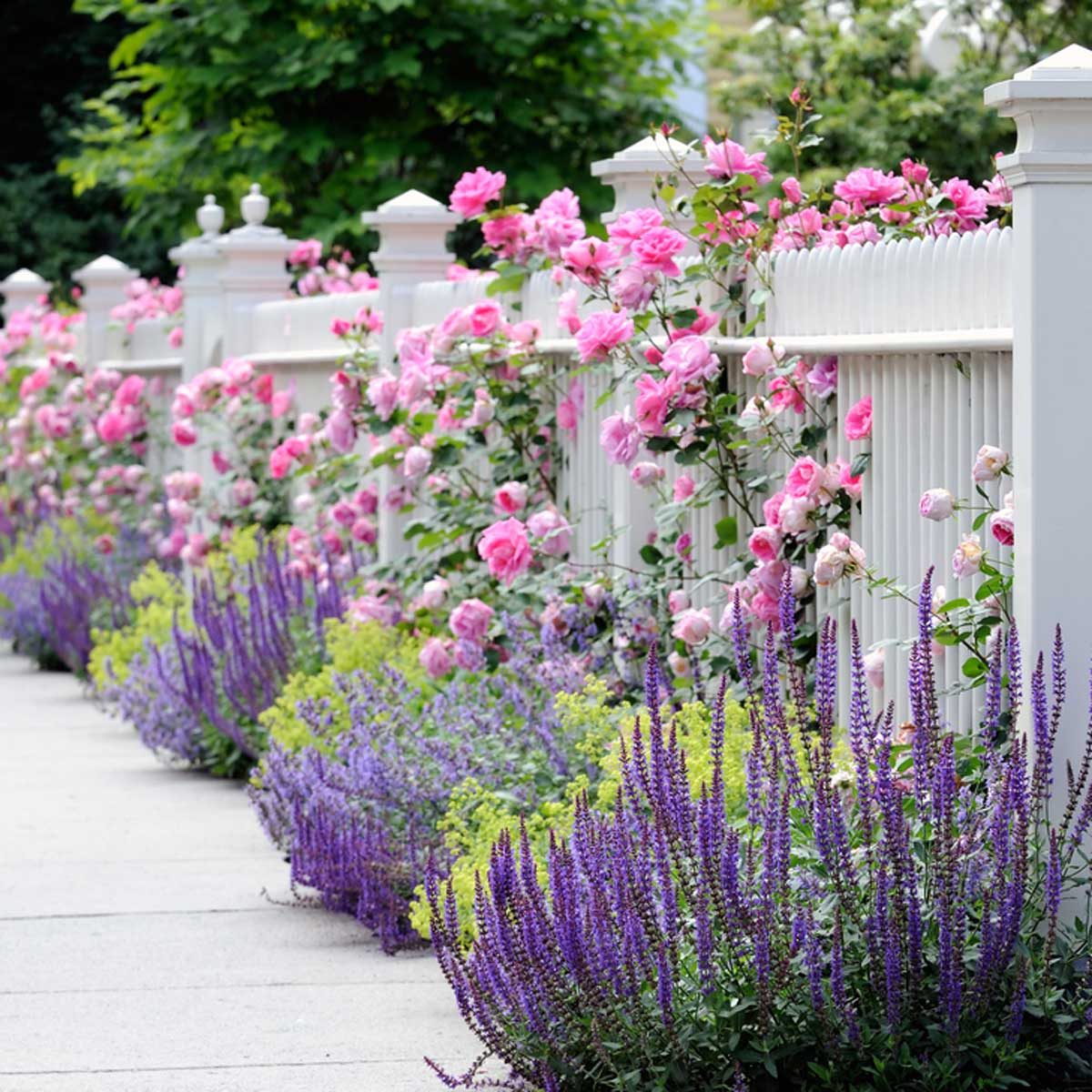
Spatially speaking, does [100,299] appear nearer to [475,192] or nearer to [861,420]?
[475,192]

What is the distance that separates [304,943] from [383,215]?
3.50m

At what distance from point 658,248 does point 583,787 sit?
148cm

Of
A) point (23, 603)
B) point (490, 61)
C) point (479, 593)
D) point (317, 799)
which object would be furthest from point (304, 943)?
point (490, 61)

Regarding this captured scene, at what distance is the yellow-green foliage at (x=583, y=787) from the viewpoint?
4559 millimetres

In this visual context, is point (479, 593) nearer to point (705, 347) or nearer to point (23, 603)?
point (705, 347)

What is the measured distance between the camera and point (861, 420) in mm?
4926

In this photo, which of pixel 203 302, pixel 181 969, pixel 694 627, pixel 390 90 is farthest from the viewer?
pixel 390 90

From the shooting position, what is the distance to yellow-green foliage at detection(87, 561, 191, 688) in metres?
8.98

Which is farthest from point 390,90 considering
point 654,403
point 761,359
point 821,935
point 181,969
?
point 821,935

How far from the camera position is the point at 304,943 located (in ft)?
17.5

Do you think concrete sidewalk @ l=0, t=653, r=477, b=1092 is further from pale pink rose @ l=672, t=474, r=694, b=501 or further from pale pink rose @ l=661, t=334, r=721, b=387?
pale pink rose @ l=661, t=334, r=721, b=387

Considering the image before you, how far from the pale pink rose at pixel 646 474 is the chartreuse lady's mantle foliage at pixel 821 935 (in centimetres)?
179

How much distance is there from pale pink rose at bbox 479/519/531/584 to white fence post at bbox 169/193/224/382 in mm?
5016

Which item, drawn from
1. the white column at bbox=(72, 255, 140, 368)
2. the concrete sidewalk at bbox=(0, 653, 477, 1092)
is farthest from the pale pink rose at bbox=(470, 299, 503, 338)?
the white column at bbox=(72, 255, 140, 368)
